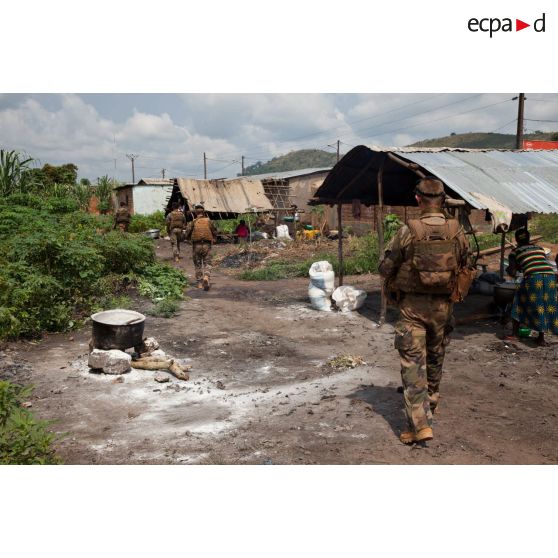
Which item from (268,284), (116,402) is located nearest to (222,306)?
(268,284)

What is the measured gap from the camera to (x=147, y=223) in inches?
1096

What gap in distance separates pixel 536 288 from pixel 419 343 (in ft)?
11.4

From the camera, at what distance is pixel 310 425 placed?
4.55m

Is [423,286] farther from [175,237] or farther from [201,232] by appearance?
[175,237]

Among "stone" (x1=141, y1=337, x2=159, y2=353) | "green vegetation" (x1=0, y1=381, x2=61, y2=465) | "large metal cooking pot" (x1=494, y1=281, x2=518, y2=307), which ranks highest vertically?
"large metal cooking pot" (x1=494, y1=281, x2=518, y2=307)

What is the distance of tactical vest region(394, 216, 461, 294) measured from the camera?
4164 millimetres

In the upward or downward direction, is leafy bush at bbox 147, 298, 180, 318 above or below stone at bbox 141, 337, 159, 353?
below

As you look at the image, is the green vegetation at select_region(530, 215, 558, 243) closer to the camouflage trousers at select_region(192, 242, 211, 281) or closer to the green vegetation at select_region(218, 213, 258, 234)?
the green vegetation at select_region(218, 213, 258, 234)

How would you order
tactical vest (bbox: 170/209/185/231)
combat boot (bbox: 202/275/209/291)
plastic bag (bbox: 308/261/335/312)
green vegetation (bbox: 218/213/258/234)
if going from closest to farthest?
plastic bag (bbox: 308/261/335/312) < combat boot (bbox: 202/275/209/291) < tactical vest (bbox: 170/209/185/231) < green vegetation (bbox: 218/213/258/234)

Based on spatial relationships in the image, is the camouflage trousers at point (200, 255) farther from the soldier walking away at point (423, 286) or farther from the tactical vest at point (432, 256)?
the tactical vest at point (432, 256)

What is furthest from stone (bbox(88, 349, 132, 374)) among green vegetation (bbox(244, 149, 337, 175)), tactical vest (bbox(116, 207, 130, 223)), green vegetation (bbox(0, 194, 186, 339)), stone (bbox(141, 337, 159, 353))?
green vegetation (bbox(244, 149, 337, 175))

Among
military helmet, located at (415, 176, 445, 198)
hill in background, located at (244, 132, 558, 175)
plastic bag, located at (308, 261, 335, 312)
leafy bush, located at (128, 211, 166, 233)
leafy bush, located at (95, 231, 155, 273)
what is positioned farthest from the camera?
hill in background, located at (244, 132, 558, 175)

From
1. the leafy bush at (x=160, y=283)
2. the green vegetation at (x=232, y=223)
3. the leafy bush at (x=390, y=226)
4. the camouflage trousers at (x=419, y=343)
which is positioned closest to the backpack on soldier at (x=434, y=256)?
the camouflage trousers at (x=419, y=343)

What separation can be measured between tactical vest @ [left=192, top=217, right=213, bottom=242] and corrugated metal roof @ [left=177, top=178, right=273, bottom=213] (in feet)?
36.1
